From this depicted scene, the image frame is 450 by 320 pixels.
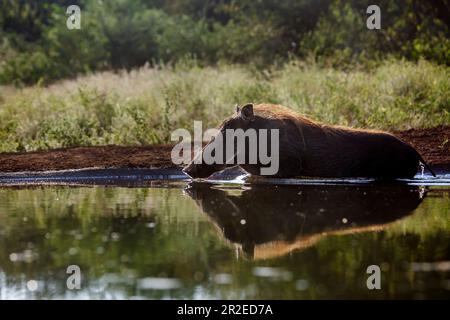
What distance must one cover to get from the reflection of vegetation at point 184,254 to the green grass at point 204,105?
582cm

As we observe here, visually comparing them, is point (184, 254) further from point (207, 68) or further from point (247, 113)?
point (207, 68)

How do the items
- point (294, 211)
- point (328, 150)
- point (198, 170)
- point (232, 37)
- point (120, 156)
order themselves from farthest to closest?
point (232, 37) < point (120, 156) < point (198, 170) < point (328, 150) < point (294, 211)

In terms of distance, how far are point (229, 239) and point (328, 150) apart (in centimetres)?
371

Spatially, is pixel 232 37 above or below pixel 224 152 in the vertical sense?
above

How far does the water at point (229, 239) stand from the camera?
192 inches

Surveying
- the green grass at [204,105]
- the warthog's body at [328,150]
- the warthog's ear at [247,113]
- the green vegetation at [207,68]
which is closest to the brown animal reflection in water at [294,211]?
the warthog's body at [328,150]

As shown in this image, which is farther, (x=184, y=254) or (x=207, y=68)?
(x=207, y=68)

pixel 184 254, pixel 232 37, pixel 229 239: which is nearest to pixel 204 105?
pixel 229 239

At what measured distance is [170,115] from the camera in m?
15.1

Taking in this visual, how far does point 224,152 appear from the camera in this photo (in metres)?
9.96
